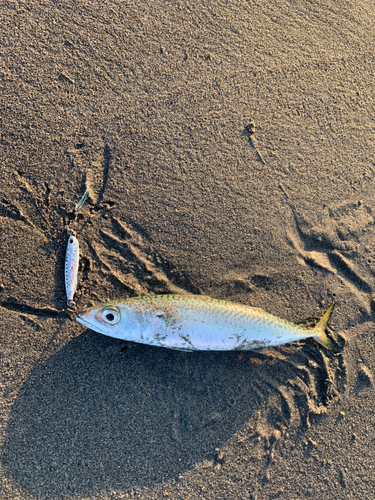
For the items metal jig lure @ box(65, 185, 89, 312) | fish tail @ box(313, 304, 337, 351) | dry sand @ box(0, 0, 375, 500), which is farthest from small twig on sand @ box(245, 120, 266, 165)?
metal jig lure @ box(65, 185, 89, 312)

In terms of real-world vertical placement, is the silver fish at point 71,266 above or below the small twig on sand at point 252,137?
below

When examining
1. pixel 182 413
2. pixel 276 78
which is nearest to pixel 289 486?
pixel 182 413

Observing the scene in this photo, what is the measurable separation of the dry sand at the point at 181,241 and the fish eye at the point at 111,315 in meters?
0.37

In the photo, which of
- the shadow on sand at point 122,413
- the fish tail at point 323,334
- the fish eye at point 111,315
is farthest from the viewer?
the fish tail at point 323,334

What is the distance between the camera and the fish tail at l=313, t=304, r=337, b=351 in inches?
106

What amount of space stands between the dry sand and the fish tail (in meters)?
0.10

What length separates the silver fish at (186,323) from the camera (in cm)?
234

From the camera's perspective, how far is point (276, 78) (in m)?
2.80

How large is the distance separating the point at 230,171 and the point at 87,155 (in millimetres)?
1349

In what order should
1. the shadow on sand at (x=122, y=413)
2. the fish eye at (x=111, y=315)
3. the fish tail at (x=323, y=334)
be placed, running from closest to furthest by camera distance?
the fish eye at (x=111, y=315) → the shadow on sand at (x=122, y=413) → the fish tail at (x=323, y=334)

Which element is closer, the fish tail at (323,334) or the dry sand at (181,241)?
the dry sand at (181,241)

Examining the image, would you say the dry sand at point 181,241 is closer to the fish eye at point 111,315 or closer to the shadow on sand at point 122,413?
the shadow on sand at point 122,413

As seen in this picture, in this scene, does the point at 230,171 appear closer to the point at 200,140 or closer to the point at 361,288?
the point at 200,140

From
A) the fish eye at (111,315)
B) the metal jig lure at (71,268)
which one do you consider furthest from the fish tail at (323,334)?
the metal jig lure at (71,268)
